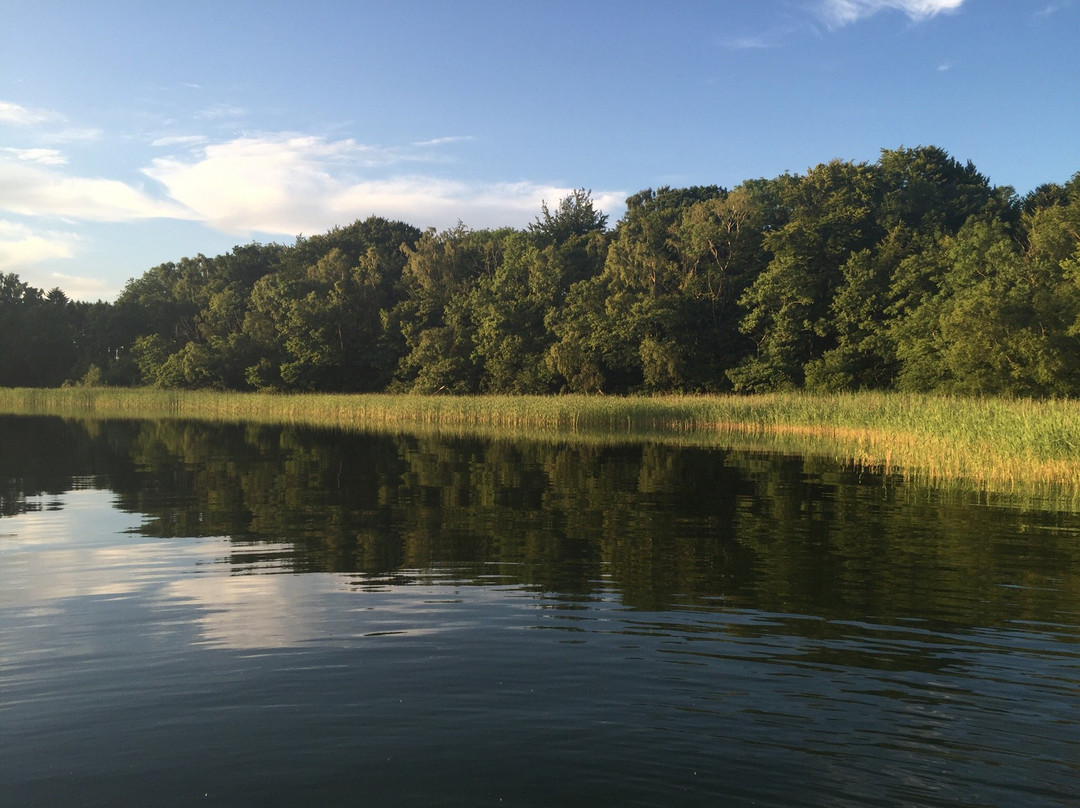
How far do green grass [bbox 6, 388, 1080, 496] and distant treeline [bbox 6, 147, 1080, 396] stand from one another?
7.37m

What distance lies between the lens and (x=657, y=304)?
180ft

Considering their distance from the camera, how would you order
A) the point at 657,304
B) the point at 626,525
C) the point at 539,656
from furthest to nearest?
the point at 657,304, the point at 626,525, the point at 539,656

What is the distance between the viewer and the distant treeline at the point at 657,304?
143ft

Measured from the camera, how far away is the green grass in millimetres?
19141

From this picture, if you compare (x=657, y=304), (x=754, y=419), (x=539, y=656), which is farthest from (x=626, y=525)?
(x=657, y=304)

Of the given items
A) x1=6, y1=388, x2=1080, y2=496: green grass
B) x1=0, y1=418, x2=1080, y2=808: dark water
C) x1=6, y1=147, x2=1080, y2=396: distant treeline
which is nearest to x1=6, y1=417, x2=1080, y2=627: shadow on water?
x1=0, y1=418, x2=1080, y2=808: dark water

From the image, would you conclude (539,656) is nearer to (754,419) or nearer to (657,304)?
(754,419)

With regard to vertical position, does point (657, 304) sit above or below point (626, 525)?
above

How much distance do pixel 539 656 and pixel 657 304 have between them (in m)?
49.5

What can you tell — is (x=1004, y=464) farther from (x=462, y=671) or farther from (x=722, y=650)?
(x=462, y=671)

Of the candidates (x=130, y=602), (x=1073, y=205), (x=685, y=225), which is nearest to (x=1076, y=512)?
(x=130, y=602)

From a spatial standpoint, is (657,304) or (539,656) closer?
(539,656)

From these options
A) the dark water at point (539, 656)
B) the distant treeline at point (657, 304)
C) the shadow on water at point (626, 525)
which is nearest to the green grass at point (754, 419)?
the shadow on water at point (626, 525)

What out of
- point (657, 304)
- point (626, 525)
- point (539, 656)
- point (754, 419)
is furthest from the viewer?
point (657, 304)
